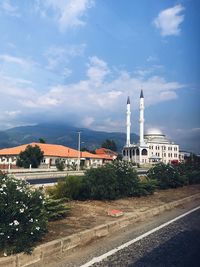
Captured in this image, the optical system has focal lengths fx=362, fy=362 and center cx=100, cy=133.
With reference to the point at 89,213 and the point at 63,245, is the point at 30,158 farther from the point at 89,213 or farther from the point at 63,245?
the point at 63,245

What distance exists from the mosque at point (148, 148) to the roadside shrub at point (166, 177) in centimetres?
10534

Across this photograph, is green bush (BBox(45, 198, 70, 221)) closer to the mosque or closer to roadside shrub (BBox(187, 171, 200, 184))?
roadside shrub (BBox(187, 171, 200, 184))

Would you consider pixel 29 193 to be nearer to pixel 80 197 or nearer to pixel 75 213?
pixel 75 213

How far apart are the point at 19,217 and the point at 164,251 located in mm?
3025

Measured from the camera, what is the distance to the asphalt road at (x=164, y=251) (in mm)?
6602

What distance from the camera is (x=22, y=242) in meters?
6.50

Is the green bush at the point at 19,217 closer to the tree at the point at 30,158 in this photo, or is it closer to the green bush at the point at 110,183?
the green bush at the point at 110,183

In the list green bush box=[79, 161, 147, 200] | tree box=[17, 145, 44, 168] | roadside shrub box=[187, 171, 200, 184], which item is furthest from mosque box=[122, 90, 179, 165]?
green bush box=[79, 161, 147, 200]

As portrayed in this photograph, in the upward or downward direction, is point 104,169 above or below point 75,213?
above

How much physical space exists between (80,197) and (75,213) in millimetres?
3463

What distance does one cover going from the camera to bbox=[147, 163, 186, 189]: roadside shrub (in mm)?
22409

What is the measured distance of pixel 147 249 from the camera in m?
7.56

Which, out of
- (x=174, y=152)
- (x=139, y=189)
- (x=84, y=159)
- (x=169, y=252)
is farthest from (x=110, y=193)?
(x=174, y=152)

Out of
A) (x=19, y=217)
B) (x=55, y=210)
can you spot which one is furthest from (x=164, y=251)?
(x=55, y=210)
